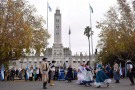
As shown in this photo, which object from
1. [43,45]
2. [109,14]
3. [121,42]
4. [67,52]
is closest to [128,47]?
[121,42]

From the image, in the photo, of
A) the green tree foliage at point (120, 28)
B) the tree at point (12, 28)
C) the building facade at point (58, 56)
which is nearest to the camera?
the tree at point (12, 28)

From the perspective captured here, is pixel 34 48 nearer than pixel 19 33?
No

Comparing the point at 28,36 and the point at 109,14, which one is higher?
the point at 109,14

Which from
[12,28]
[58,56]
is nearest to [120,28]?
[12,28]

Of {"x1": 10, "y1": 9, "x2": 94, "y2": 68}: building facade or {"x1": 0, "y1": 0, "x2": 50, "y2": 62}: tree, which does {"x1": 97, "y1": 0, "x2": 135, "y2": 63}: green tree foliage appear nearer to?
{"x1": 0, "y1": 0, "x2": 50, "y2": 62}: tree

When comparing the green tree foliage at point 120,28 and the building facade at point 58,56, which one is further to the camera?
the building facade at point 58,56

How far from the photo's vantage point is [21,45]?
46125 millimetres

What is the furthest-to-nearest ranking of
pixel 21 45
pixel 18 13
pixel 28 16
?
pixel 28 16, pixel 21 45, pixel 18 13

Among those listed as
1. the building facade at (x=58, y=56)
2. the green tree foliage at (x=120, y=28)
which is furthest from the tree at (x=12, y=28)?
the building facade at (x=58, y=56)

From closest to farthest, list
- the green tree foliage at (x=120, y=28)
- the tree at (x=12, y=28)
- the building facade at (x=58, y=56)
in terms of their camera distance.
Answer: the tree at (x=12, y=28)
the green tree foliage at (x=120, y=28)
the building facade at (x=58, y=56)

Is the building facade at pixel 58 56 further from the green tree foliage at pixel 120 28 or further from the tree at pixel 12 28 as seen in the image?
the tree at pixel 12 28

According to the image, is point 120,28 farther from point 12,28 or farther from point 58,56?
point 58,56

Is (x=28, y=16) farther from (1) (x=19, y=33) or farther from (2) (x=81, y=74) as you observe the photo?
(2) (x=81, y=74)

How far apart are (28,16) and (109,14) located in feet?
41.2
